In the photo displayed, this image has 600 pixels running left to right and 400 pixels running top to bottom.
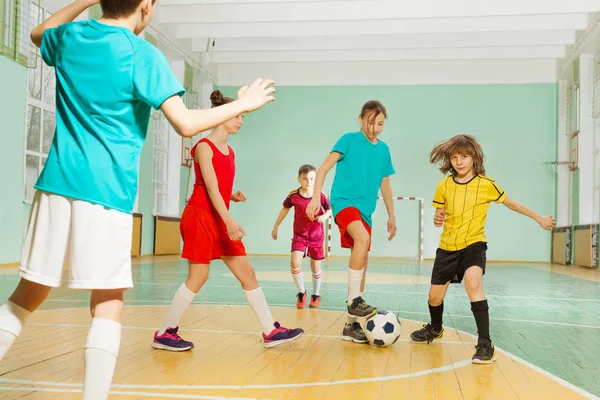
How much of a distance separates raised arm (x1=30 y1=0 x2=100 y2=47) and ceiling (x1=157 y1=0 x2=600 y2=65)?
34.6 ft

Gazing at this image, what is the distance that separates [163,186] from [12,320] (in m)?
13.7

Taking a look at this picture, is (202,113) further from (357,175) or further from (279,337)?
(357,175)

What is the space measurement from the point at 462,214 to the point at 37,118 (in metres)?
8.49

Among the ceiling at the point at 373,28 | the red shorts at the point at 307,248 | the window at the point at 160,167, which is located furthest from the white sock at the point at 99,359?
the window at the point at 160,167

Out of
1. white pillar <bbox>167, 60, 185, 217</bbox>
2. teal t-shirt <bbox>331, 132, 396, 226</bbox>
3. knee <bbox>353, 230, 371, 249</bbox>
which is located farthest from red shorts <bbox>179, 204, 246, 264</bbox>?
white pillar <bbox>167, 60, 185, 217</bbox>

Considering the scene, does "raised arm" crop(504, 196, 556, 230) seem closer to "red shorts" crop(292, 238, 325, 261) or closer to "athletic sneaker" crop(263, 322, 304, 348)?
"athletic sneaker" crop(263, 322, 304, 348)

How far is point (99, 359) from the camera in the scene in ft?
5.33

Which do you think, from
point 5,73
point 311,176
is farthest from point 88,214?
point 5,73

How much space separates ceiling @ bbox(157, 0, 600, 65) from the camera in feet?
40.3

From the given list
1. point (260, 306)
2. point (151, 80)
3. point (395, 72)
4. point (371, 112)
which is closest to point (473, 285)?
point (260, 306)

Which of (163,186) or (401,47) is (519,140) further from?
(163,186)

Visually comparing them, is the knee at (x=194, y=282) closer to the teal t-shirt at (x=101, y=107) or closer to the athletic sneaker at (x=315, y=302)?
the teal t-shirt at (x=101, y=107)

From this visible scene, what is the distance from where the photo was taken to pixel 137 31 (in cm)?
183

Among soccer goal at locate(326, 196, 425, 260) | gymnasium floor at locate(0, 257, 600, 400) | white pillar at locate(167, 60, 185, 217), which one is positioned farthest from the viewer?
soccer goal at locate(326, 196, 425, 260)
